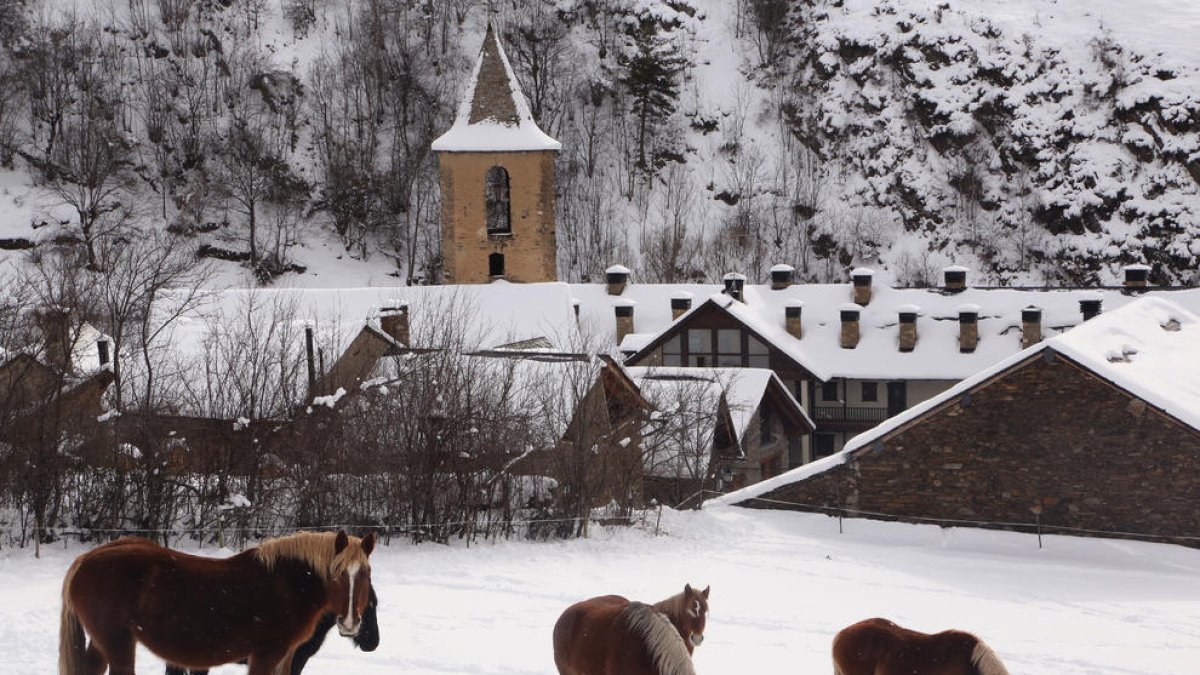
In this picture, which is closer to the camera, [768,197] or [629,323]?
[629,323]

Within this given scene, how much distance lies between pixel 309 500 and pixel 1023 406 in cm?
1209

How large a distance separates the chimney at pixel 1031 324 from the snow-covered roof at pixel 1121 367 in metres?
12.7

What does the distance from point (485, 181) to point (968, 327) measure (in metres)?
14.9

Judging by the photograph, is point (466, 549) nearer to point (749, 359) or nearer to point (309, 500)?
point (309, 500)

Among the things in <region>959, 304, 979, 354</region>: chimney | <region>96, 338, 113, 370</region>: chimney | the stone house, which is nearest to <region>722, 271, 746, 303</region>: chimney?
<region>959, 304, 979, 354</region>: chimney

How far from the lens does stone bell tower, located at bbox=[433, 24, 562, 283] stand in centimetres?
3859

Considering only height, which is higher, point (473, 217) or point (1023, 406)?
point (473, 217)

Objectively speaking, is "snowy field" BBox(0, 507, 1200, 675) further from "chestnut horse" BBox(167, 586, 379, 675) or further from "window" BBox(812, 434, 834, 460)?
"window" BBox(812, 434, 834, 460)

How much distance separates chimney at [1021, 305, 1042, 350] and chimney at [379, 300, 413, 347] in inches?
809

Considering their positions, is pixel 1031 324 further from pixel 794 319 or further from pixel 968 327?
pixel 794 319

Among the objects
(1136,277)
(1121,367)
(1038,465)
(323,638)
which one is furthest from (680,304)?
(323,638)

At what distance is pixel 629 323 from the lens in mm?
43969

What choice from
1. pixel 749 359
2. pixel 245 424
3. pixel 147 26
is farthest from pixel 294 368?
pixel 147 26

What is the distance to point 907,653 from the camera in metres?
9.06
